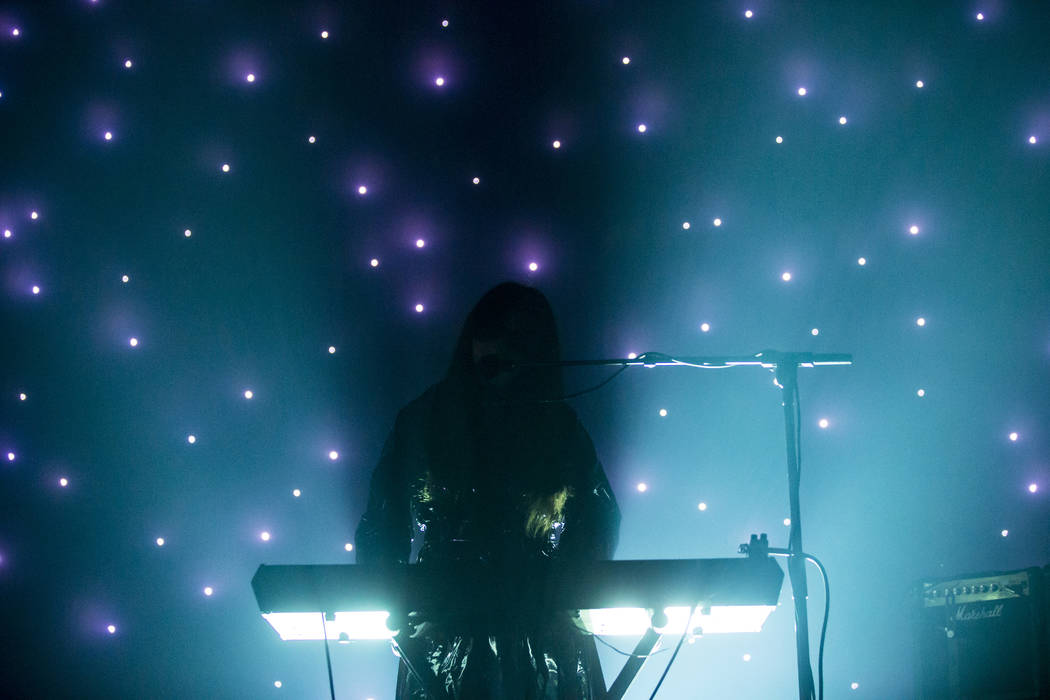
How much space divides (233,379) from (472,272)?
3.21 ft

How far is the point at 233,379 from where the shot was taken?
125 inches

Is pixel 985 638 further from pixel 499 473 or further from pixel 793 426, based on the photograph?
pixel 499 473

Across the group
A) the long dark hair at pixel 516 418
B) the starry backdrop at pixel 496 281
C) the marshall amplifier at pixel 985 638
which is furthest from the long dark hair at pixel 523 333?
the marshall amplifier at pixel 985 638

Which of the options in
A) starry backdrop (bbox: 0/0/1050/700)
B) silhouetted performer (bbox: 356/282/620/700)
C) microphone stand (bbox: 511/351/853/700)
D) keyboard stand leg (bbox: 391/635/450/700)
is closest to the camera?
keyboard stand leg (bbox: 391/635/450/700)

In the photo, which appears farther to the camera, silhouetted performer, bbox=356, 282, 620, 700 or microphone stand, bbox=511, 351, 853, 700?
silhouetted performer, bbox=356, 282, 620, 700

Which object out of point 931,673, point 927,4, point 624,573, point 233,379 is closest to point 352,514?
point 233,379

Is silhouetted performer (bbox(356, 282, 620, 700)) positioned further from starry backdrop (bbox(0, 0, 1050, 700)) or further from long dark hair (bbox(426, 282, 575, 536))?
starry backdrop (bbox(0, 0, 1050, 700))

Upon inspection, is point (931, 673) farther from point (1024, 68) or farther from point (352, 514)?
point (1024, 68)

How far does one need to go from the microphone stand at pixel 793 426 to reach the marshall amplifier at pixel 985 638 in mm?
905

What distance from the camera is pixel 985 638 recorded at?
2.62 m

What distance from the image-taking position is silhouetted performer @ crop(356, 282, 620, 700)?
224cm

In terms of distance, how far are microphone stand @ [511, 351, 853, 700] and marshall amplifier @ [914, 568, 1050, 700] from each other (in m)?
0.90

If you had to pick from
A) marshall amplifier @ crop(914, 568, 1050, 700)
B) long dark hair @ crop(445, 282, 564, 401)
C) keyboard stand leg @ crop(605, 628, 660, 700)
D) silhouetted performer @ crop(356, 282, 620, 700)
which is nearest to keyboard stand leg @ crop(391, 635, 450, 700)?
silhouetted performer @ crop(356, 282, 620, 700)

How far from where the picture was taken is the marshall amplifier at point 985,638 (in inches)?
101
